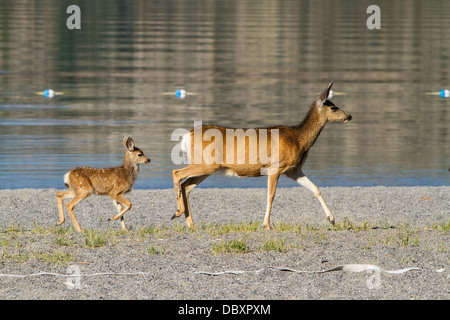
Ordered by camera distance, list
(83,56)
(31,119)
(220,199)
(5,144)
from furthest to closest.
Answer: (83,56), (31,119), (5,144), (220,199)

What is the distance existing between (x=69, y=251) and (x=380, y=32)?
52282 mm

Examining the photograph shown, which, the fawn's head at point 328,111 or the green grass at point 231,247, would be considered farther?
the fawn's head at point 328,111

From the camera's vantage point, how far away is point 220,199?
50.9ft

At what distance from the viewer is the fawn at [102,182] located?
11.5 m

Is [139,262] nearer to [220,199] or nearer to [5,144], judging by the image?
[220,199]

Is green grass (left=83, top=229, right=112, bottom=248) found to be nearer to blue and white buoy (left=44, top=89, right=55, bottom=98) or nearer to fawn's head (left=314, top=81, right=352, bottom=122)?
fawn's head (left=314, top=81, right=352, bottom=122)

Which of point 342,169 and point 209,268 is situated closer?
point 209,268

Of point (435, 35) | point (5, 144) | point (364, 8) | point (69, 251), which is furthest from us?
point (364, 8)

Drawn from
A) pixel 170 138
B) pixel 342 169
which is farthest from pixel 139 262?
pixel 170 138

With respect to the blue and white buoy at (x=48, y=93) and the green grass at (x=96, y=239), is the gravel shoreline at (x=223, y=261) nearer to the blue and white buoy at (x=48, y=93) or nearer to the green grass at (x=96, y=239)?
the green grass at (x=96, y=239)

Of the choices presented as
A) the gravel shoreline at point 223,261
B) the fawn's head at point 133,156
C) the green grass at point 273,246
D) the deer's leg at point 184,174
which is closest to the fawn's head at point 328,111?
the gravel shoreline at point 223,261

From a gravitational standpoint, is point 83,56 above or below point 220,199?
above

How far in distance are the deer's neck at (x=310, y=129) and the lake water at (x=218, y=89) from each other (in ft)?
18.5

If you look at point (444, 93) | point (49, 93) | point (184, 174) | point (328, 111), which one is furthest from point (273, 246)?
point (444, 93)
